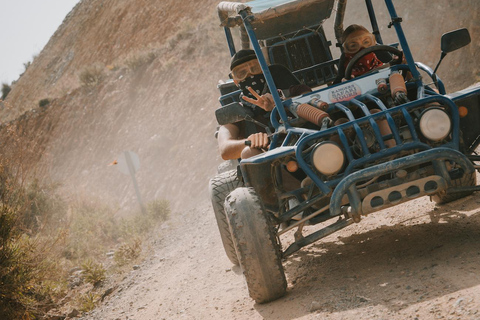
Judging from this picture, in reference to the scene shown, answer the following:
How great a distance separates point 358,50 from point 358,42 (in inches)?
3.4

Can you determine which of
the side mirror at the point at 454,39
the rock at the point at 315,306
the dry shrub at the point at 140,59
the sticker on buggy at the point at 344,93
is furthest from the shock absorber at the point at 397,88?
the dry shrub at the point at 140,59

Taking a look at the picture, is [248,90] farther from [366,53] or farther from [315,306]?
[315,306]

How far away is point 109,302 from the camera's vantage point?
6.64m

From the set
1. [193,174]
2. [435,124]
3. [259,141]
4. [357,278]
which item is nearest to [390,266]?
[357,278]

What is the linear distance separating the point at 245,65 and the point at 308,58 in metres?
1.64

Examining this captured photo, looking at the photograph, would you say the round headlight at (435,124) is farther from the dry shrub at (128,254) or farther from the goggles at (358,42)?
the dry shrub at (128,254)

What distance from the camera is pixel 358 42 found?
5.31 metres

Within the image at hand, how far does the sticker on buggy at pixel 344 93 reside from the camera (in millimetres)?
4688

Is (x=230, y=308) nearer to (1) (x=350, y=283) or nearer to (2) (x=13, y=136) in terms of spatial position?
(1) (x=350, y=283)

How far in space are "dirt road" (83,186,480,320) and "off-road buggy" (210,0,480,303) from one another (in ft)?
1.30

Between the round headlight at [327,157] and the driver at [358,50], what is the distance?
1.48 metres

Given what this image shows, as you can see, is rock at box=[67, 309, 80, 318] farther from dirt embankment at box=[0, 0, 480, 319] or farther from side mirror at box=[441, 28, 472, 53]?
side mirror at box=[441, 28, 472, 53]

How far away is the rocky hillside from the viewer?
1466 cm

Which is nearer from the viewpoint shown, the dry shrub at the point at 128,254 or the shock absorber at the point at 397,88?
the shock absorber at the point at 397,88
